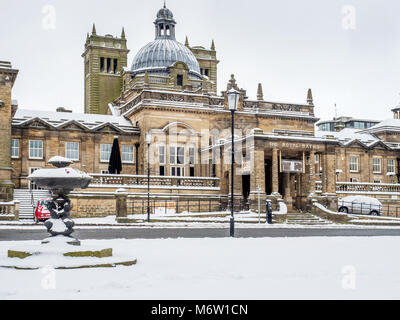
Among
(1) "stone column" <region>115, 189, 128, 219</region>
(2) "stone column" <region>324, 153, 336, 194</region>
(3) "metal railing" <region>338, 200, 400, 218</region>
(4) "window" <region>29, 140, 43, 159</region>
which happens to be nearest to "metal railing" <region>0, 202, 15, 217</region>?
(1) "stone column" <region>115, 189, 128, 219</region>

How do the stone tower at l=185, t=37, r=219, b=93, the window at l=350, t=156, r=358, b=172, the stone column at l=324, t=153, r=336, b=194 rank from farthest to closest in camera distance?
1. the stone tower at l=185, t=37, r=219, b=93
2. the window at l=350, t=156, r=358, b=172
3. the stone column at l=324, t=153, r=336, b=194

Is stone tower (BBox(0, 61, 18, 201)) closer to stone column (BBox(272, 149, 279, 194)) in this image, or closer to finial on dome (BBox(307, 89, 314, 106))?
stone column (BBox(272, 149, 279, 194))

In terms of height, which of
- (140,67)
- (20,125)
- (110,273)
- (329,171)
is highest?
(140,67)

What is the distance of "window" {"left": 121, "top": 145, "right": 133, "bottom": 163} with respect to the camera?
47.9 meters

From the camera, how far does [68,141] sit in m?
45.7

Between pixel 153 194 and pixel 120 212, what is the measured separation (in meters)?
6.82

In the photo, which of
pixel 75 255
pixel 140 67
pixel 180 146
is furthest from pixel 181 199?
pixel 75 255

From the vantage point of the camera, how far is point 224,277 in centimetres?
1107

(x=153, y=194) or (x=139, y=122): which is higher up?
(x=139, y=122)

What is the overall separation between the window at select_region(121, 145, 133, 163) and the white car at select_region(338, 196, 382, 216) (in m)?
16.5

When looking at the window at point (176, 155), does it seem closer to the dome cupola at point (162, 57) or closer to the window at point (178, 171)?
the window at point (178, 171)

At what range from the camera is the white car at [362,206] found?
148 feet

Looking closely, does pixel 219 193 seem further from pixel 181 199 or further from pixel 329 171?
pixel 329 171

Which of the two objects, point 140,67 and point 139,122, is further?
point 140,67
